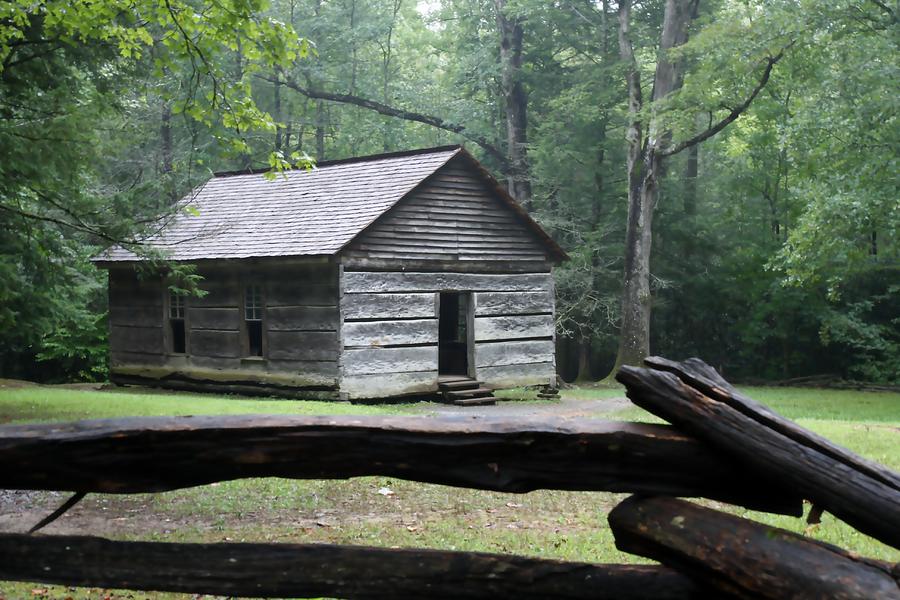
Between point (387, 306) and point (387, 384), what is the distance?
5.39 feet

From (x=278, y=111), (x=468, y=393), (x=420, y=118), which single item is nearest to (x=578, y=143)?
(x=420, y=118)

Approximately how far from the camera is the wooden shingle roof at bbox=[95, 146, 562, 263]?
20469 millimetres

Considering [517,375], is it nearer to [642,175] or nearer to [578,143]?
[642,175]

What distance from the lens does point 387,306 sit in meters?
20.5

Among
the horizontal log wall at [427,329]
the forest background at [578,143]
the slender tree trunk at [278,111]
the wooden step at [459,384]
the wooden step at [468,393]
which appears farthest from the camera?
the slender tree trunk at [278,111]

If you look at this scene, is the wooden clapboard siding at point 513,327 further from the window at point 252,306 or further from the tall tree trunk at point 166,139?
the tall tree trunk at point 166,139

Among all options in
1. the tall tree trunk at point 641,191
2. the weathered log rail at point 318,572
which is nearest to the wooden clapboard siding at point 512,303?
the tall tree trunk at point 641,191

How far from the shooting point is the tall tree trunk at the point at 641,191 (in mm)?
27406

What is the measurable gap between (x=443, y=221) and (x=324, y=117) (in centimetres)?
2536

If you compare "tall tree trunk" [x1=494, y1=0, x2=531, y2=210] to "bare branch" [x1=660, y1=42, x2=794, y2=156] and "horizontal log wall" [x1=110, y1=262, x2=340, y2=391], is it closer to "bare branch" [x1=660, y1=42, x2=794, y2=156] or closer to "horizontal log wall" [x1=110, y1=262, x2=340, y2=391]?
"bare branch" [x1=660, y1=42, x2=794, y2=156]

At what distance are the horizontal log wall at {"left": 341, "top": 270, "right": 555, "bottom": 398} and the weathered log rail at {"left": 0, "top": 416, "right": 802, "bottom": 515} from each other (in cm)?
1571

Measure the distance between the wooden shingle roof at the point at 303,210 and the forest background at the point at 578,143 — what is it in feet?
6.34

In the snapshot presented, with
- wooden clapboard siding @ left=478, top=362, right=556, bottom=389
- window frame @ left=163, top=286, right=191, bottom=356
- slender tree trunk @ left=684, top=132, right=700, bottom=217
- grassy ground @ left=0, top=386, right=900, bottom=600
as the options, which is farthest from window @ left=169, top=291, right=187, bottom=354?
slender tree trunk @ left=684, top=132, right=700, bottom=217

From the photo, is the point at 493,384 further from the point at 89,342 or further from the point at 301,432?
the point at 301,432
